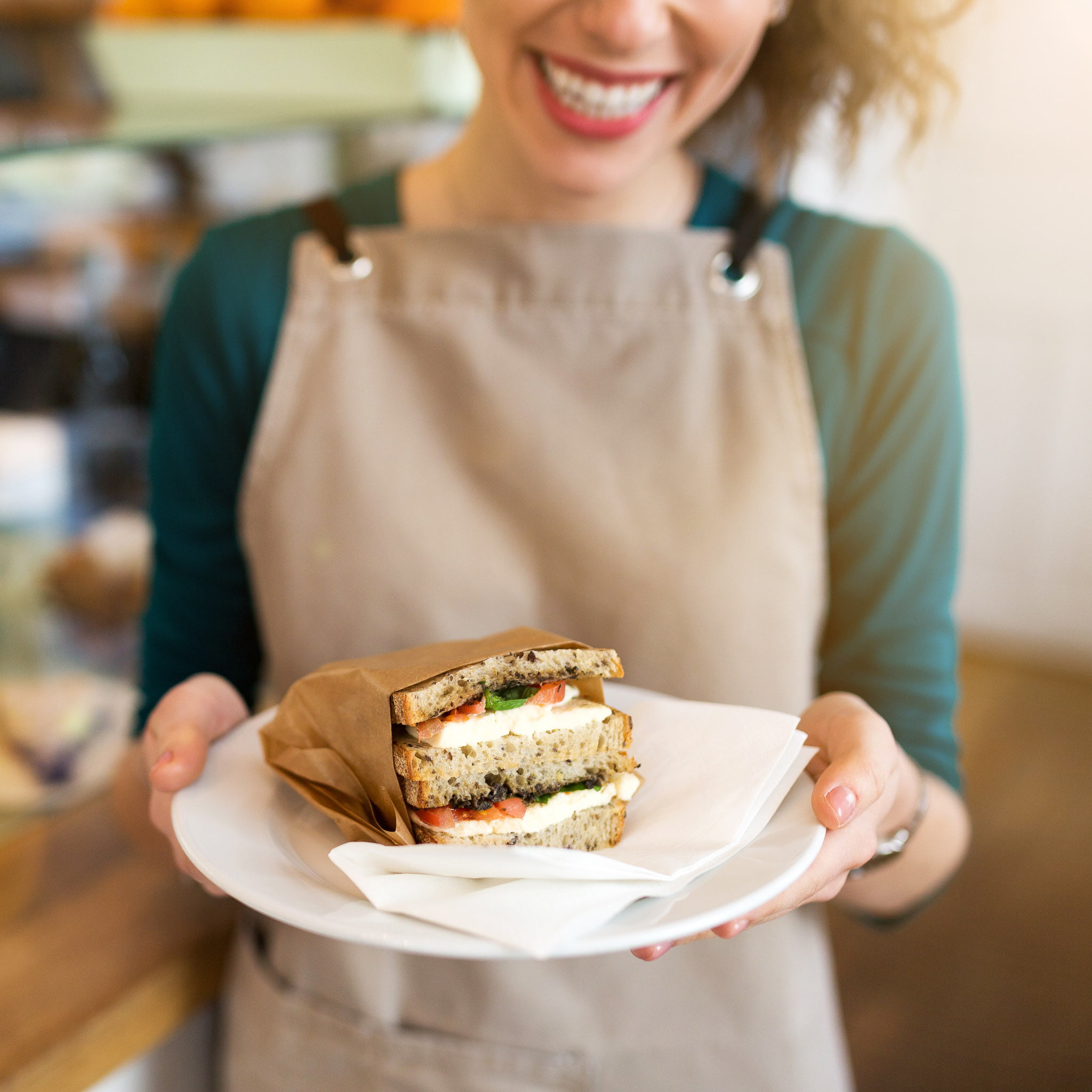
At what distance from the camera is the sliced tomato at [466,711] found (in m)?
0.61

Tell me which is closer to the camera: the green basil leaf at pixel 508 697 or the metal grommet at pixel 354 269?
the green basil leaf at pixel 508 697

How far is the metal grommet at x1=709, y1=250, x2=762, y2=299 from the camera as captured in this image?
84cm

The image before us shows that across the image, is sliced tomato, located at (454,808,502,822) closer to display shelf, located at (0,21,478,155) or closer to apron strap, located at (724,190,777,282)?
apron strap, located at (724,190,777,282)

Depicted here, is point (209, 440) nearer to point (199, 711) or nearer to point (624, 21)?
point (199, 711)

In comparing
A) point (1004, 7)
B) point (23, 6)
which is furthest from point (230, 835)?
point (23, 6)

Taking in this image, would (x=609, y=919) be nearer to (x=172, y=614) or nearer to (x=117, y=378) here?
(x=172, y=614)

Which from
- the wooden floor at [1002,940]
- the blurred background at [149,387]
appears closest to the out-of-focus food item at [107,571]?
the blurred background at [149,387]

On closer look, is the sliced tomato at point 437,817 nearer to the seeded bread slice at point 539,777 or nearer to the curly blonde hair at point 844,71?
the seeded bread slice at point 539,777

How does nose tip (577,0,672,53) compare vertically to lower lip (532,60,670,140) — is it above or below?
above

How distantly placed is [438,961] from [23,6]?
1225mm

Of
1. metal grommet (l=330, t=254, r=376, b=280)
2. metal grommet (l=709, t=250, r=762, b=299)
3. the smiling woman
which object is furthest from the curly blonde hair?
metal grommet (l=330, t=254, r=376, b=280)

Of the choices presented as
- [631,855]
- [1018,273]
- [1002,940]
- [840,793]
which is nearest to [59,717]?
[631,855]

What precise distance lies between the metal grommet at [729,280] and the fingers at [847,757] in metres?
0.33

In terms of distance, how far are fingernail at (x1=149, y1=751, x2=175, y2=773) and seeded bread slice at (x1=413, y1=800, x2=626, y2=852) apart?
0.15 metres
